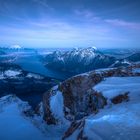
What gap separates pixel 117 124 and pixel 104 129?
118 cm

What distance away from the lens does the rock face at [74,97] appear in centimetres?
3362

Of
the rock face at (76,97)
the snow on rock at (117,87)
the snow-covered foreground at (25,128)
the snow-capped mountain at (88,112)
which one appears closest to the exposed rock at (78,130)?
the snow-capped mountain at (88,112)

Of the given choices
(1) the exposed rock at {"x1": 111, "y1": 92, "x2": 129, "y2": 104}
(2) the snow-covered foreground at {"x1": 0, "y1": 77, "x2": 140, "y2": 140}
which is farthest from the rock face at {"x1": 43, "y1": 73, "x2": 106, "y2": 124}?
(1) the exposed rock at {"x1": 111, "y1": 92, "x2": 129, "y2": 104}

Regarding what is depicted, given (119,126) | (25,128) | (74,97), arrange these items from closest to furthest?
(119,126) < (25,128) < (74,97)

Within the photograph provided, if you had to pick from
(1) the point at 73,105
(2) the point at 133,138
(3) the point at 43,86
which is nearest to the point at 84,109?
(1) the point at 73,105

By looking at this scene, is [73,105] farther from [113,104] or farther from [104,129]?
[104,129]

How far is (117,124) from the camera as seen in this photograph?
16.2m

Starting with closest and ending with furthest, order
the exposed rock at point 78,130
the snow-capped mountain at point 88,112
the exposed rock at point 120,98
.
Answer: the snow-capped mountain at point 88,112
the exposed rock at point 78,130
the exposed rock at point 120,98

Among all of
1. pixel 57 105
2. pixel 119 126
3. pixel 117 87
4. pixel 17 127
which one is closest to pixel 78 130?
pixel 119 126

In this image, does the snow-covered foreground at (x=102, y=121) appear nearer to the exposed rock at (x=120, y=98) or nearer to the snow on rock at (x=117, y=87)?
the snow on rock at (x=117, y=87)

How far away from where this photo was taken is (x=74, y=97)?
121ft

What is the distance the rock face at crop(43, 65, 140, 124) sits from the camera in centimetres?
3362

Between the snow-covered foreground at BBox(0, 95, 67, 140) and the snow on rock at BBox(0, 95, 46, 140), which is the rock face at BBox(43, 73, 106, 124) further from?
the snow on rock at BBox(0, 95, 46, 140)

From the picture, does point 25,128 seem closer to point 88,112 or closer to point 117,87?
point 88,112
